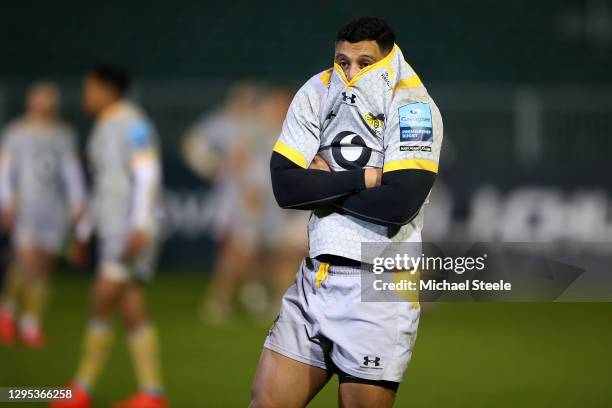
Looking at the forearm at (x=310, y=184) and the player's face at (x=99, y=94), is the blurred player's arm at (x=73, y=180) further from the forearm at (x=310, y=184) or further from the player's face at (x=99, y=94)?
the forearm at (x=310, y=184)

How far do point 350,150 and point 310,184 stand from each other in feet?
0.81

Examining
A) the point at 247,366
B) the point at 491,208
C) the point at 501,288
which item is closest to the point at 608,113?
the point at 491,208

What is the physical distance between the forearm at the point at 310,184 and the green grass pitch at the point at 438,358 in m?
3.61

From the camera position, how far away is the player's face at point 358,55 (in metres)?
4.70

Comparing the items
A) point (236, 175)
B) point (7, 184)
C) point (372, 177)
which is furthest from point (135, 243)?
point (236, 175)

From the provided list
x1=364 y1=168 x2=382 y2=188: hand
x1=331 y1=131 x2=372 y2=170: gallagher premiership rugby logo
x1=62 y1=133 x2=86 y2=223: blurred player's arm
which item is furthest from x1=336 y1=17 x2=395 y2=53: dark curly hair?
x1=62 y1=133 x2=86 y2=223: blurred player's arm

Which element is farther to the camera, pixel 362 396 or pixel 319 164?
pixel 319 164

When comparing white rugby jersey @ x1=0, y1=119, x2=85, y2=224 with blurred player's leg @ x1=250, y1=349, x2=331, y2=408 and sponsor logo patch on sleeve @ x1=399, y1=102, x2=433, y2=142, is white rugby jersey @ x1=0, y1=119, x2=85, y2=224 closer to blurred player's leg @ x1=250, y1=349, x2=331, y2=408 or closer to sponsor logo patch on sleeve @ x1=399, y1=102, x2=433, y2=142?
blurred player's leg @ x1=250, y1=349, x2=331, y2=408

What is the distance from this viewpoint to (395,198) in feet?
15.1

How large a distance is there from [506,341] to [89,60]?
1317cm

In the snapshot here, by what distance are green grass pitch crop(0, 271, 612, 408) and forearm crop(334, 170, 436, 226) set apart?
3734 mm

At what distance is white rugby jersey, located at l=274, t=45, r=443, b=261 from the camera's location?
4652mm

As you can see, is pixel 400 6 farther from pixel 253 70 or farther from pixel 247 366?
pixel 247 366

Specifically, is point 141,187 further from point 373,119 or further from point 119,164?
point 373,119
